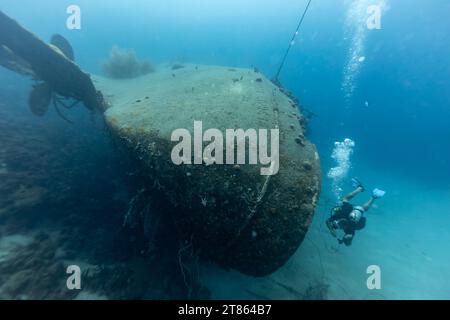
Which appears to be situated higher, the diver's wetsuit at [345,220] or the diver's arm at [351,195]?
the diver's arm at [351,195]

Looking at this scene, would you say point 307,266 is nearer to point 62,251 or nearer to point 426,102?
point 62,251

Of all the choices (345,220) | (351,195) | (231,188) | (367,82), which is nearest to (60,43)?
(231,188)

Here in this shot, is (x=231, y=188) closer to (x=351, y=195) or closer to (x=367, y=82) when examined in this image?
(x=351, y=195)

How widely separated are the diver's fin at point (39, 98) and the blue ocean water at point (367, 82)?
520cm

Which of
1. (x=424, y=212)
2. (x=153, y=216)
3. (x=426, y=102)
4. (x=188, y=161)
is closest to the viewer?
(x=188, y=161)

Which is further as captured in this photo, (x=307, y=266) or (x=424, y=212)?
(x=424, y=212)

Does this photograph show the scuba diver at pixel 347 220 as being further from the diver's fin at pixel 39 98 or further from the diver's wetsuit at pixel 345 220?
the diver's fin at pixel 39 98

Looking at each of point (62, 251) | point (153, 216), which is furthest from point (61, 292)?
point (153, 216)

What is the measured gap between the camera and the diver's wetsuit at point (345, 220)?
7.45 meters

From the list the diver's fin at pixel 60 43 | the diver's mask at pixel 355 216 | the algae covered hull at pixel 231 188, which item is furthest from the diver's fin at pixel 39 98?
the diver's mask at pixel 355 216

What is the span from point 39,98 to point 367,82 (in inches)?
2527

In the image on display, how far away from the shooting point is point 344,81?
61781 millimetres
